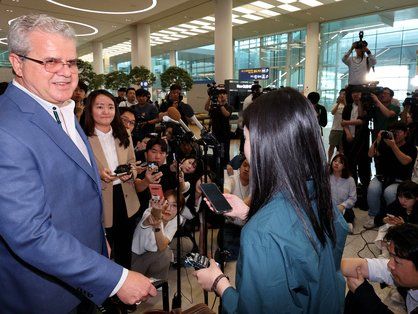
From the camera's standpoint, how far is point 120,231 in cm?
228

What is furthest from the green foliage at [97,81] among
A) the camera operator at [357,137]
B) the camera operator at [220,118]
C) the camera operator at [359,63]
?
the camera operator at [357,137]

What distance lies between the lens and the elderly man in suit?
88cm

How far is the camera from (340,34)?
11.5 meters

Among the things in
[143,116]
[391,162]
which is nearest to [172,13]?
[143,116]

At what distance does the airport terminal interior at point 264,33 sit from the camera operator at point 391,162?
2.88m

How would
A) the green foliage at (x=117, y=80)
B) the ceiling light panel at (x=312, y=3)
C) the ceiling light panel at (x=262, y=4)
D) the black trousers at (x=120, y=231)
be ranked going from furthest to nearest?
the green foliage at (x=117, y=80)
the ceiling light panel at (x=262, y=4)
the ceiling light panel at (x=312, y=3)
the black trousers at (x=120, y=231)

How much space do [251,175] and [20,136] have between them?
690 millimetres

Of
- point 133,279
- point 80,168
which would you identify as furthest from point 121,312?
point 80,168

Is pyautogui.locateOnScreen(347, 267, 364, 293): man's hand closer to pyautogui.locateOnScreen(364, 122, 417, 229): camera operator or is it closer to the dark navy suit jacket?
the dark navy suit jacket

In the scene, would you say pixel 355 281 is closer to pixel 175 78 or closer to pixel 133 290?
pixel 133 290

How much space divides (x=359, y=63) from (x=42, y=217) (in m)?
4.86

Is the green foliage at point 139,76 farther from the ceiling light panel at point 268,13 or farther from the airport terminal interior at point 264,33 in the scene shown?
the ceiling light panel at point 268,13

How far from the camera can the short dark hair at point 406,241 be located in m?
1.63

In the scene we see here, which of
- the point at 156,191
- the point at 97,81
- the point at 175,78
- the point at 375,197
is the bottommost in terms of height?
the point at 375,197
